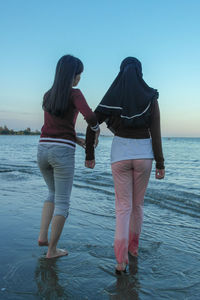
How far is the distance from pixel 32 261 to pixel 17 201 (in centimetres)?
287

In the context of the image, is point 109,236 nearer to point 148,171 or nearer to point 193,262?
point 193,262

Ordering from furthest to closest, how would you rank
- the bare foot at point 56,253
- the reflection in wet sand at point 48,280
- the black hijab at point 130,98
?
the bare foot at point 56,253 < the black hijab at point 130,98 < the reflection in wet sand at point 48,280

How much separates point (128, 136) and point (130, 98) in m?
0.37

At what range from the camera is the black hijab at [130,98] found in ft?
8.94

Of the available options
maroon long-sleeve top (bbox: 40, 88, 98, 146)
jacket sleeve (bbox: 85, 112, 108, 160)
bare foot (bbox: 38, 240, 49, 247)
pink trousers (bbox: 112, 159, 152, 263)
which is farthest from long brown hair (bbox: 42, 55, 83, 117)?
bare foot (bbox: 38, 240, 49, 247)

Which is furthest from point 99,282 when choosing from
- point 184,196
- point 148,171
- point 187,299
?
point 184,196

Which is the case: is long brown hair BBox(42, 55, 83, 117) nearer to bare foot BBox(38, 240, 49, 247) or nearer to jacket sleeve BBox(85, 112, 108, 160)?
jacket sleeve BBox(85, 112, 108, 160)

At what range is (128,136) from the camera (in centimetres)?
283

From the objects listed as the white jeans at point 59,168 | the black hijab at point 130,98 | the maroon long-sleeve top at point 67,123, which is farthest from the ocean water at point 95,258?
the black hijab at point 130,98

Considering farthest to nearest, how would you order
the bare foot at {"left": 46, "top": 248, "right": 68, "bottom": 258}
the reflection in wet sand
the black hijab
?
1. the bare foot at {"left": 46, "top": 248, "right": 68, "bottom": 258}
2. the black hijab
3. the reflection in wet sand

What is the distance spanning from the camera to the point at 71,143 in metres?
2.89

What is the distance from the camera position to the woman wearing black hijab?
274 centimetres

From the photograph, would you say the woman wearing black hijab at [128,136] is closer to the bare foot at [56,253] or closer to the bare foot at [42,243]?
the bare foot at [56,253]

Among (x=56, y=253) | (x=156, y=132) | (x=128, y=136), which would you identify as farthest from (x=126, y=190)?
(x=56, y=253)
